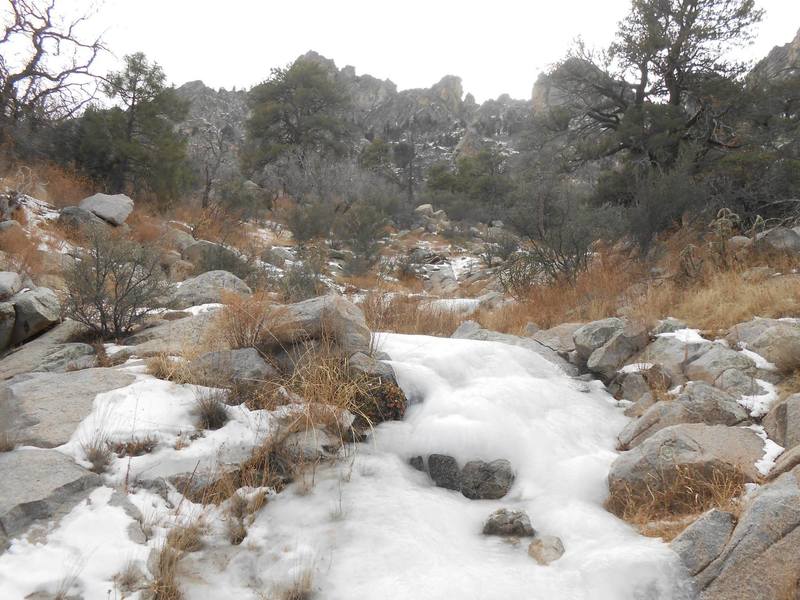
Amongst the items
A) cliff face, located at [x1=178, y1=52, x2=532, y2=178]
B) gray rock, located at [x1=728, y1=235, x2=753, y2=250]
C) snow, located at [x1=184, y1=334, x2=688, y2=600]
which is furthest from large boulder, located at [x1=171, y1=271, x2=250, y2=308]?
cliff face, located at [x1=178, y1=52, x2=532, y2=178]

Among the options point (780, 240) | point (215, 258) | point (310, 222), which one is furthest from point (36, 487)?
point (310, 222)

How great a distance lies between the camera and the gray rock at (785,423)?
3109 millimetres

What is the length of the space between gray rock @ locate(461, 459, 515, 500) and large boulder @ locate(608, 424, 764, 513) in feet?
2.08

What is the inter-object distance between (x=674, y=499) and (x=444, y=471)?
4.45 feet

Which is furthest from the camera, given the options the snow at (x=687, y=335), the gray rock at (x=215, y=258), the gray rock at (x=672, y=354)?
the gray rock at (x=215, y=258)

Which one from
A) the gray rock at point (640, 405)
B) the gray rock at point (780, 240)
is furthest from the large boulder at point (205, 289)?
the gray rock at point (780, 240)

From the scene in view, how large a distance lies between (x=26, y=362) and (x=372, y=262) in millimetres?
9219

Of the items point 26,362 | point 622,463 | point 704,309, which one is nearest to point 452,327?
point 704,309

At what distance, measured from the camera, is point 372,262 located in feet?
43.2

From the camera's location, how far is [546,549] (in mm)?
2650

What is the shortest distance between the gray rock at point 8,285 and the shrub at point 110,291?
64cm

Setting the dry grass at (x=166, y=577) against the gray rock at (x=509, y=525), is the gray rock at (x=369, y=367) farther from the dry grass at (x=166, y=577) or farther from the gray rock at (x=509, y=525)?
the dry grass at (x=166, y=577)

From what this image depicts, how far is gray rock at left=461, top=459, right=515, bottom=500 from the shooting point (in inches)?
130

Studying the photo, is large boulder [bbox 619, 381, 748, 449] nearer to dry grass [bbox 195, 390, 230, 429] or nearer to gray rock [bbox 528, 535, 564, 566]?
gray rock [bbox 528, 535, 564, 566]
